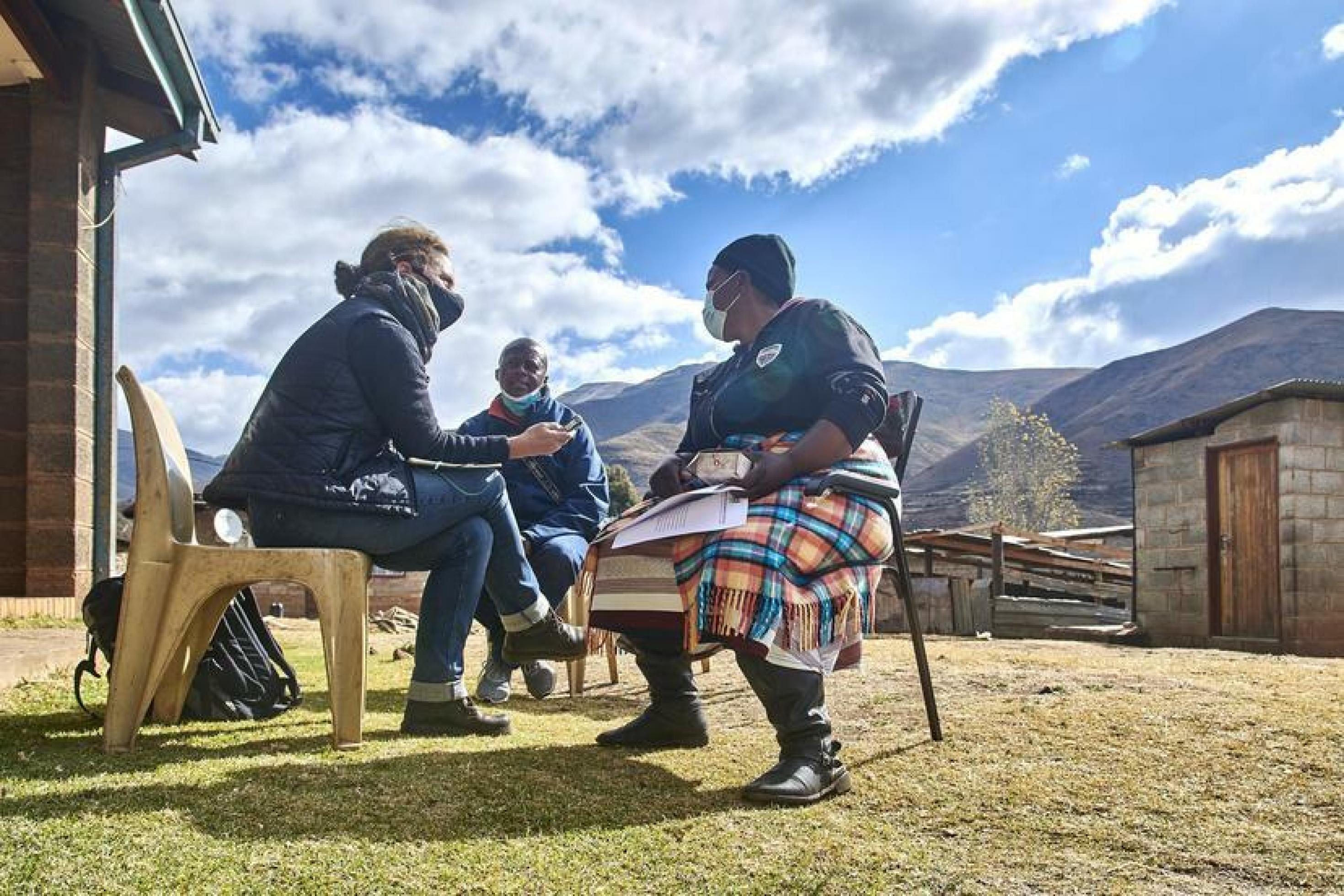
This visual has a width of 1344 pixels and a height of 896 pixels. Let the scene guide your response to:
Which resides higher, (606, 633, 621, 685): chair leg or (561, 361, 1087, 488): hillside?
(561, 361, 1087, 488): hillside

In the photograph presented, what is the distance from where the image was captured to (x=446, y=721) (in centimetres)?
302

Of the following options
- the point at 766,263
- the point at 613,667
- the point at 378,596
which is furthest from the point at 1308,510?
the point at 378,596

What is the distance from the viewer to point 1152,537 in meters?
12.7

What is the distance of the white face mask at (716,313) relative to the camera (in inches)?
120

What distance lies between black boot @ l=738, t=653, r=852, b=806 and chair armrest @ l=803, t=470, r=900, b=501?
46 cm

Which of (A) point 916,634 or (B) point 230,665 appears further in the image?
(B) point 230,665

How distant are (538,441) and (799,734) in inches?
49.8

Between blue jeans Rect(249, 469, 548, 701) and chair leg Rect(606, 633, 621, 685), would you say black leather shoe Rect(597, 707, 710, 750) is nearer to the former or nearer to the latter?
blue jeans Rect(249, 469, 548, 701)

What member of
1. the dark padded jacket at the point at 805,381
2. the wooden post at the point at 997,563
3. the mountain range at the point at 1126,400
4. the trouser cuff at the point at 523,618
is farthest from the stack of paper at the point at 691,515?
the mountain range at the point at 1126,400

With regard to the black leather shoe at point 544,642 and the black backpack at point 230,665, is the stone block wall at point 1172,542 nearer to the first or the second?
the black leather shoe at point 544,642

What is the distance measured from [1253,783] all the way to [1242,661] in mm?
3627

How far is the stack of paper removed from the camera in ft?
8.15

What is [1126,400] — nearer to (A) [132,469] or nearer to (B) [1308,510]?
(B) [1308,510]

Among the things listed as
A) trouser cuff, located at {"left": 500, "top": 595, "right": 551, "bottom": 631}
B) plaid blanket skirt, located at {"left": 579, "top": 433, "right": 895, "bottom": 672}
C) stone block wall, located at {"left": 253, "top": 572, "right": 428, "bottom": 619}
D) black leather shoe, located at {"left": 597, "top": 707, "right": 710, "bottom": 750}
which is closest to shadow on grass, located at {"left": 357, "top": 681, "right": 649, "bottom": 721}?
trouser cuff, located at {"left": 500, "top": 595, "right": 551, "bottom": 631}
